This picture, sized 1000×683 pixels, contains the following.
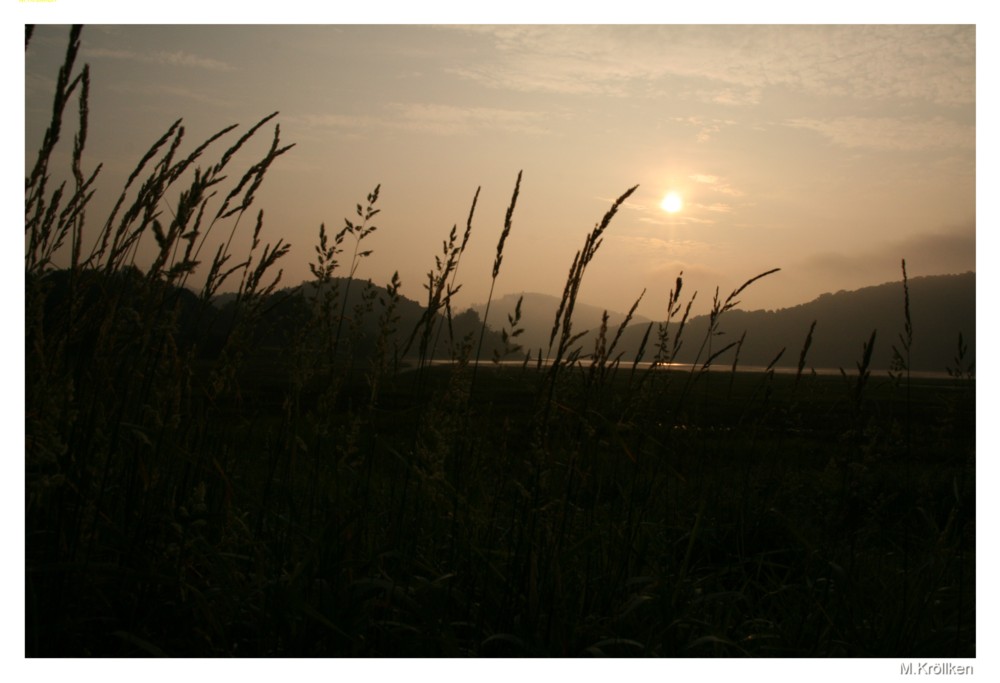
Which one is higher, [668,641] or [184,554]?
[184,554]

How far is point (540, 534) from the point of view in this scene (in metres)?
2.21

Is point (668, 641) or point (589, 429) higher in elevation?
point (589, 429)

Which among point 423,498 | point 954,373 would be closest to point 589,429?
point 423,498

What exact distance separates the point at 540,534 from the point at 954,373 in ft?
5.96

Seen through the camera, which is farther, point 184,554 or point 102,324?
point 184,554
